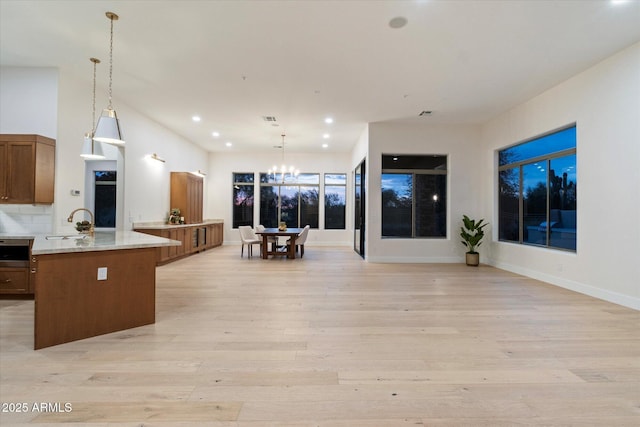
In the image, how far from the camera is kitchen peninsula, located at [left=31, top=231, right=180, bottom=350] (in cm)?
246

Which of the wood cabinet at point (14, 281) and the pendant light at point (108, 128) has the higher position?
the pendant light at point (108, 128)

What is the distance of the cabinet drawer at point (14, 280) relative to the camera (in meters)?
3.81

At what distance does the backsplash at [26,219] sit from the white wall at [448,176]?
601 centimetres

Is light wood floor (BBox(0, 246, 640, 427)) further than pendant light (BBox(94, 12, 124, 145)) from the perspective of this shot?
No

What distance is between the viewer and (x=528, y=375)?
82.0 inches

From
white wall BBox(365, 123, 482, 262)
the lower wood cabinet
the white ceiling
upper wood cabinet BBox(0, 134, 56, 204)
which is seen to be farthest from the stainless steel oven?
white wall BBox(365, 123, 482, 262)

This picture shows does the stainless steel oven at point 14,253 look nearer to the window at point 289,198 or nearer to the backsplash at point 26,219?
the backsplash at point 26,219

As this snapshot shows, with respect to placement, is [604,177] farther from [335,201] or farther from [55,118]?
[55,118]

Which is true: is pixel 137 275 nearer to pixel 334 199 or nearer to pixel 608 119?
pixel 608 119

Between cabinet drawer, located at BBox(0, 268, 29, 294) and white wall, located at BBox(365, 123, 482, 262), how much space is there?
19.9 ft

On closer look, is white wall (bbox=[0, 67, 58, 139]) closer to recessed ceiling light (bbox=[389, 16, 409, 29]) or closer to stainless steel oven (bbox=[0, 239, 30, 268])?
stainless steel oven (bbox=[0, 239, 30, 268])

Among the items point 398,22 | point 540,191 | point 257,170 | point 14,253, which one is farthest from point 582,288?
point 257,170

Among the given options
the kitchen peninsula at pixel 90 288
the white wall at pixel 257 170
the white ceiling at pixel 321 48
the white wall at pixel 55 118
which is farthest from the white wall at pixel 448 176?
the white wall at pixel 55 118

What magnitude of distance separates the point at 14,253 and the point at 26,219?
2.23 feet
